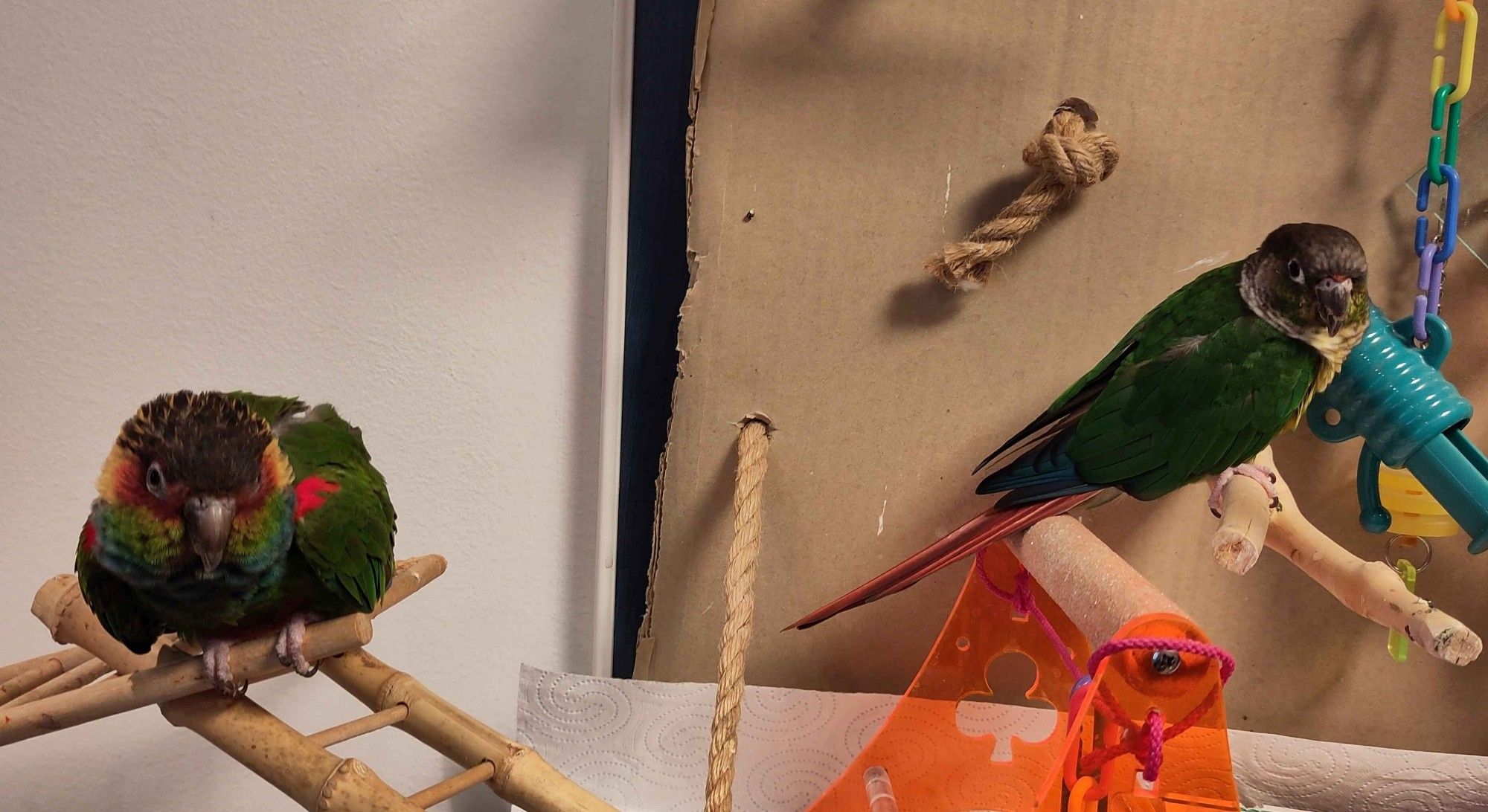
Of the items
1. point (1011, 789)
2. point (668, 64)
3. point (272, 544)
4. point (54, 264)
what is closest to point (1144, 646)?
point (1011, 789)

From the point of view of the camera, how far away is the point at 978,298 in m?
0.79

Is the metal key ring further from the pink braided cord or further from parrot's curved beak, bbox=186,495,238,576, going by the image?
parrot's curved beak, bbox=186,495,238,576

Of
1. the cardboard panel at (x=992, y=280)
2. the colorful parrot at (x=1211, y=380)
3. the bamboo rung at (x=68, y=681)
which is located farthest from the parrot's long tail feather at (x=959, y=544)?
the bamboo rung at (x=68, y=681)

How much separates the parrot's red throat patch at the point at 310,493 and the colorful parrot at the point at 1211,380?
1.46ft

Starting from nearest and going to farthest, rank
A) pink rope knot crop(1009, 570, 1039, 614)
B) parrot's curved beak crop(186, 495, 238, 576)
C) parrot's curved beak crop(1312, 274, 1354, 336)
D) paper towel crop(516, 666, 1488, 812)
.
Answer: parrot's curved beak crop(186, 495, 238, 576), parrot's curved beak crop(1312, 274, 1354, 336), pink rope knot crop(1009, 570, 1039, 614), paper towel crop(516, 666, 1488, 812)

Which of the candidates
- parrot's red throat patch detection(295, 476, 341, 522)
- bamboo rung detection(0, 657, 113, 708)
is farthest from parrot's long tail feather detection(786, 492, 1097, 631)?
bamboo rung detection(0, 657, 113, 708)

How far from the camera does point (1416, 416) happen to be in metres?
0.62

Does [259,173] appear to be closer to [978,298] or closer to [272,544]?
[272,544]

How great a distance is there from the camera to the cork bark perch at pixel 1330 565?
23.5 inches

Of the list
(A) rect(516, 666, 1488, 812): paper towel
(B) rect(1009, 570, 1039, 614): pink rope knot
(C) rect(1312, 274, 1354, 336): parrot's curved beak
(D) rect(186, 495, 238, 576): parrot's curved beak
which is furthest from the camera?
(A) rect(516, 666, 1488, 812): paper towel

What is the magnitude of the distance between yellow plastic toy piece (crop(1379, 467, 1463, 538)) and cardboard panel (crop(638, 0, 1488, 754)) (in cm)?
7

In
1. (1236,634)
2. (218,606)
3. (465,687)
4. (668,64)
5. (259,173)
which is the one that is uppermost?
(668,64)

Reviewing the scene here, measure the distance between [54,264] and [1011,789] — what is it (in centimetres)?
93

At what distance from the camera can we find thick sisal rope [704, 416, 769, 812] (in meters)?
0.65
